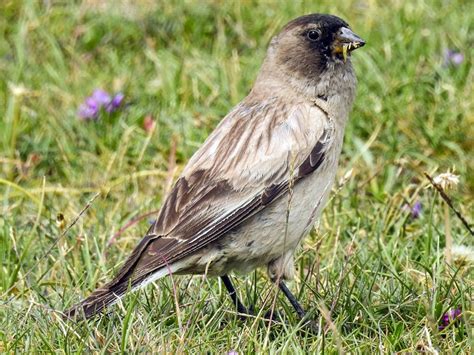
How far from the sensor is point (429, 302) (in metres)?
4.91

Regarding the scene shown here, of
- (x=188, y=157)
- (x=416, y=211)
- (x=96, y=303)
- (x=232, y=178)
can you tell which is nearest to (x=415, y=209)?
(x=416, y=211)

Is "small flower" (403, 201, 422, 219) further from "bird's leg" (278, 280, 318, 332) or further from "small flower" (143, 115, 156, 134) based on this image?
"small flower" (143, 115, 156, 134)

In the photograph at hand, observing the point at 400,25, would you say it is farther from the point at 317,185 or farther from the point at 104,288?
the point at 104,288

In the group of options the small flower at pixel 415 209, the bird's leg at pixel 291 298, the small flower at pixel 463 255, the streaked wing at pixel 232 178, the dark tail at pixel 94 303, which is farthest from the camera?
the small flower at pixel 415 209

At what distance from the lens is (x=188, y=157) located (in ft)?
23.9

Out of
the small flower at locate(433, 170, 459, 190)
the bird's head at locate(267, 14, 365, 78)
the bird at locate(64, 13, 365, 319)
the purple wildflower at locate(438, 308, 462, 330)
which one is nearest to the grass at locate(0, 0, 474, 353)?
the purple wildflower at locate(438, 308, 462, 330)

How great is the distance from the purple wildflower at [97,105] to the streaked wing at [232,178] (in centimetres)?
217

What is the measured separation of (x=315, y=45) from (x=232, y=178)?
37.5 inches

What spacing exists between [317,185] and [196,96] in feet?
8.56

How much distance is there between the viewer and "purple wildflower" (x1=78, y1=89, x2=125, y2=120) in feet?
24.7

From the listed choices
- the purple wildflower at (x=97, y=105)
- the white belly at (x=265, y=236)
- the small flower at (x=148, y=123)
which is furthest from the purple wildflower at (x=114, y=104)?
the white belly at (x=265, y=236)

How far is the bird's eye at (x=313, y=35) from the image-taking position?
579 cm

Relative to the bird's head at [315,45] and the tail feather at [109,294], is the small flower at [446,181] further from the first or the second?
the tail feather at [109,294]

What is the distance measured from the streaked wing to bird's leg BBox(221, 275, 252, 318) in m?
0.31
